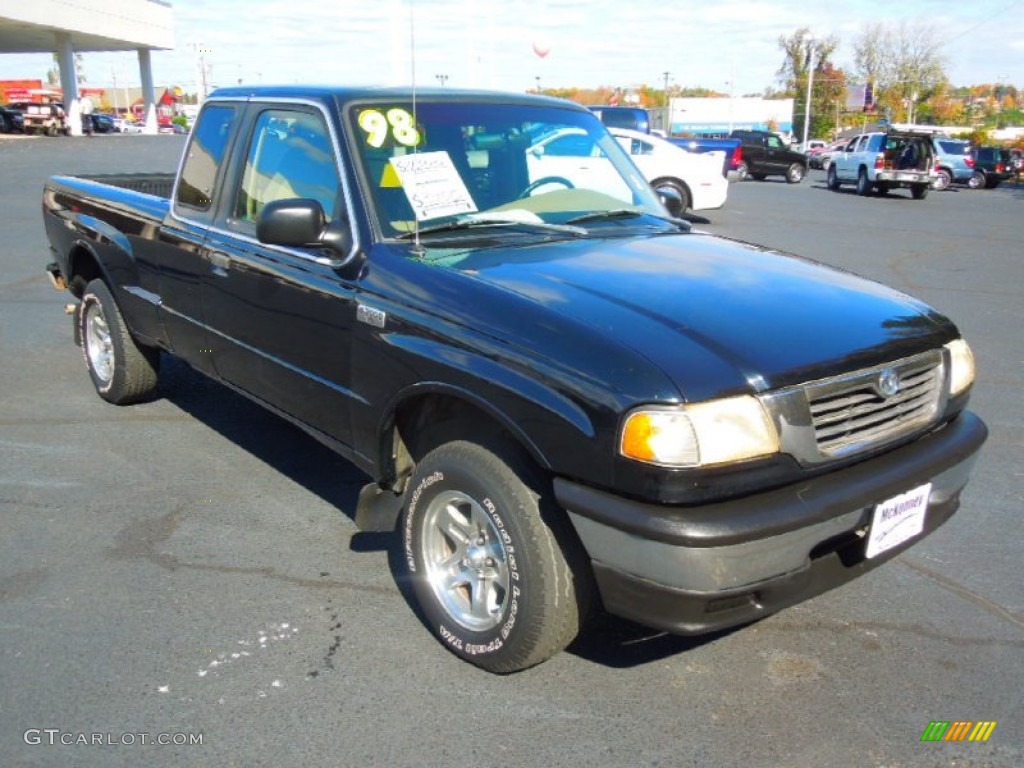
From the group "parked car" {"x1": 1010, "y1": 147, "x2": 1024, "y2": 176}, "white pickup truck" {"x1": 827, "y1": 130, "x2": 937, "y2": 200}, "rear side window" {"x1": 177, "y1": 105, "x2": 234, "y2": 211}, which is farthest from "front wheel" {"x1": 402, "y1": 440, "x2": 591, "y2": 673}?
"parked car" {"x1": 1010, "y1": 147, "x2": 1024, "y2": 176}

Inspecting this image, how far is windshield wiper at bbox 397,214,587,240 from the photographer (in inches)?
138

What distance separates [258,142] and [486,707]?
2708 mm

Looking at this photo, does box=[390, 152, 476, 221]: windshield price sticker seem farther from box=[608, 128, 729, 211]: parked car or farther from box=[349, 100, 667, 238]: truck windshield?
box=[608, 128, 729, 211]: parked car

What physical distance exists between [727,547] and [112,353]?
14.9ft

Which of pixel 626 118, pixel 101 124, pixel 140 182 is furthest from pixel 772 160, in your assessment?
pixel 101 124

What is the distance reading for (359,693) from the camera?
9.71 feet

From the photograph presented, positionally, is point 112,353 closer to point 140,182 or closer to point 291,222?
point 140,182

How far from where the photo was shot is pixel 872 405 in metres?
2.81

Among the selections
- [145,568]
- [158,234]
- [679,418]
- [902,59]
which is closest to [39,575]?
[145,568]

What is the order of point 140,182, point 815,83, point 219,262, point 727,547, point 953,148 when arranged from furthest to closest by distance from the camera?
point 815,83, point 953,148, point 140,182, point 219,262, point 727,547

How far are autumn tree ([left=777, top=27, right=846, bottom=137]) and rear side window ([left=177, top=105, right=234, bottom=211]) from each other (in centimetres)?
8599

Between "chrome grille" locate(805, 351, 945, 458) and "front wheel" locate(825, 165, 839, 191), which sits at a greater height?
"chrome grille" locate(805, 351, 945, 458)

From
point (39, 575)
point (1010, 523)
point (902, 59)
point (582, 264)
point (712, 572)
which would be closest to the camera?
point (712, 572)

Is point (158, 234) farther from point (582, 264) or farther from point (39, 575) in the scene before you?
point (582, 264)
